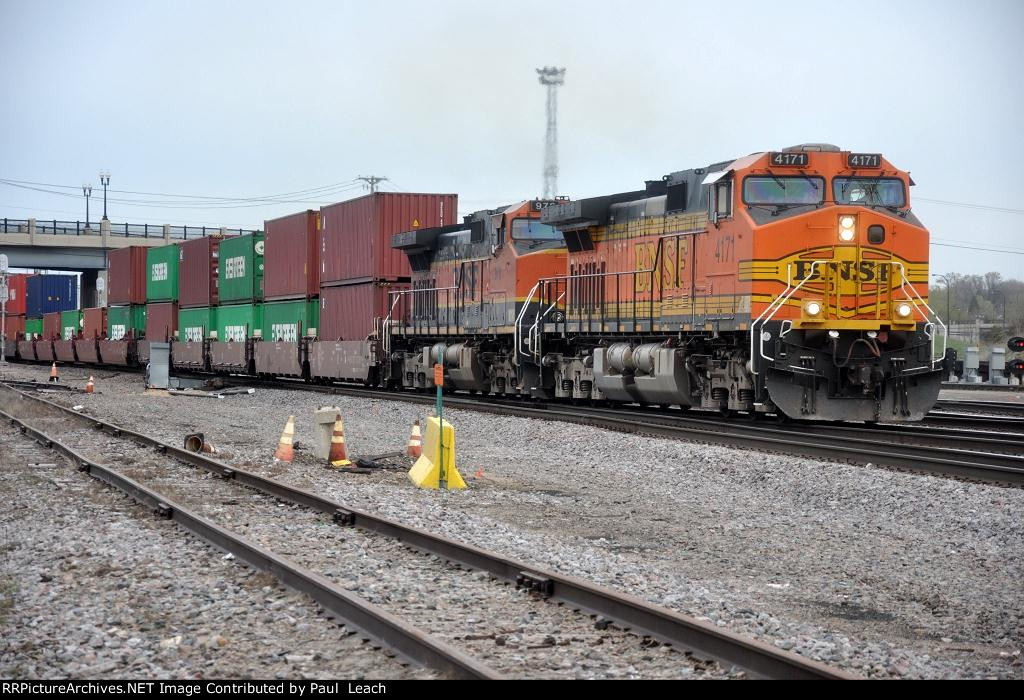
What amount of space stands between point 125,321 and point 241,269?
38.6ft

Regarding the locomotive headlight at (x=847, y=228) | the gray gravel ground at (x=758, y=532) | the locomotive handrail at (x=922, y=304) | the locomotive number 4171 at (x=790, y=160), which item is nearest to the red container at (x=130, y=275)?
the gray gravel ground at (x=758, y=532)

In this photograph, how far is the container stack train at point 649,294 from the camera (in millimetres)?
14711

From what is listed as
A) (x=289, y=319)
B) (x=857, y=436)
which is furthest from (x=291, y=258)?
(x=857, y=436)

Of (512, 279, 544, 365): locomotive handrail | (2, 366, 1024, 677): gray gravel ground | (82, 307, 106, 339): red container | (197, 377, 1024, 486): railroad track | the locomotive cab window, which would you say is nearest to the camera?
(2, 366, 1024, 677): gray gravel ground

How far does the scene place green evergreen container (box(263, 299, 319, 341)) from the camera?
29156 mm

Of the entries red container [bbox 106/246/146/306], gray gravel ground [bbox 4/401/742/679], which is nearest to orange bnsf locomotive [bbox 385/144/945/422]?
gray gravel ground [bbox 4/401/742/679]

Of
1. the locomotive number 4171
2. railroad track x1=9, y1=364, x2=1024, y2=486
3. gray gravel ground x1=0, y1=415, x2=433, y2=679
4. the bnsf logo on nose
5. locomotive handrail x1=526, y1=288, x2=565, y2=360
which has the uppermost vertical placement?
the locomotive number 4171

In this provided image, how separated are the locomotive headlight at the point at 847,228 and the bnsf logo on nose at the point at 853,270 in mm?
325

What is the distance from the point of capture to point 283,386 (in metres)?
29.9

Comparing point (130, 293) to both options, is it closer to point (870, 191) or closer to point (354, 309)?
point (354, 309)

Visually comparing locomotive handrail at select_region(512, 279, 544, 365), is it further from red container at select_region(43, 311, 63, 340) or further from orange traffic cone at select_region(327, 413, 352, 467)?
red container at select_region(43, 311, 63, 340)

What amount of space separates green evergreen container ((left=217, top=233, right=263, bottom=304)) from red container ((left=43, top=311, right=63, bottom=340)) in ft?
66.9

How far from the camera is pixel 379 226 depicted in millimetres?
25406

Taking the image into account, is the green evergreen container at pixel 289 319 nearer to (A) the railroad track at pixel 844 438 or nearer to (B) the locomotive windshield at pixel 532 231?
(B) the locomotive windshield at pixel 532 231
